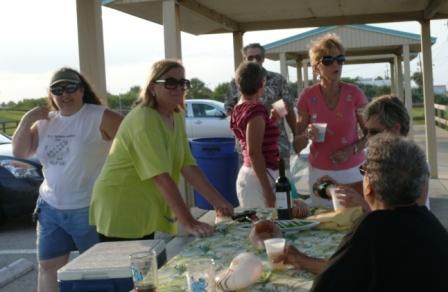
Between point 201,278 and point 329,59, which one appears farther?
point 329,59

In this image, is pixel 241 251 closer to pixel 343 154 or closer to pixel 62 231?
pixel 62 231

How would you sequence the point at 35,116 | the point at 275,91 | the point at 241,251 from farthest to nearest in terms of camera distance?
the point at 275,91 → the point at 35,116 → the point at 241,251

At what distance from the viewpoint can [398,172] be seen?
1.90 metres

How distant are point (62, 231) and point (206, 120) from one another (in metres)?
15.1

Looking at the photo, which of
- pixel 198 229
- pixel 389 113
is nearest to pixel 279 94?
pixel 389 113

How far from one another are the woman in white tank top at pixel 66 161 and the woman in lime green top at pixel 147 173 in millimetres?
286

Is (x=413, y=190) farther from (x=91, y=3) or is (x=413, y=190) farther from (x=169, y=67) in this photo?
(x=91, y=3)

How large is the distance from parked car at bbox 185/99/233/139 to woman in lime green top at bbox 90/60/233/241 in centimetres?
1503

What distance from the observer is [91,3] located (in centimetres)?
573

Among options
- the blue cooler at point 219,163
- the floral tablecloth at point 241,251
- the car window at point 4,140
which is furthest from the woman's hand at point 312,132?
the car window at point 4,140

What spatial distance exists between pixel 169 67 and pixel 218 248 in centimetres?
98

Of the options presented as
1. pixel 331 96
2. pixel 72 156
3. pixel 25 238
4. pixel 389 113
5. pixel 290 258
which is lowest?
pixel 25 238

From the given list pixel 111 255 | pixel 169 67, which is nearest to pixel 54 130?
pixel 169 67

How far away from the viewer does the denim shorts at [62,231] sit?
3580 mm
